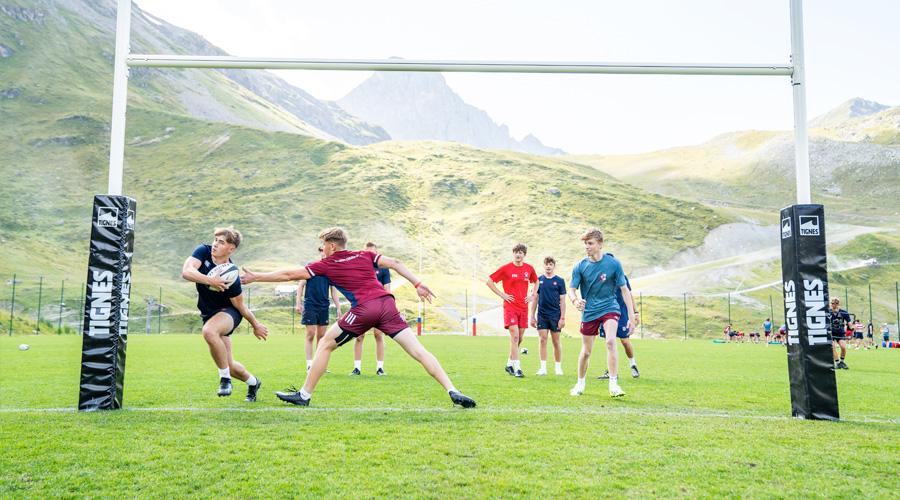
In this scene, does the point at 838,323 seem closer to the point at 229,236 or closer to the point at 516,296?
the point at 516,296

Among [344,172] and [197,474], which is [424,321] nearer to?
[197,474]

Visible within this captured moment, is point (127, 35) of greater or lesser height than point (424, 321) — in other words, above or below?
above

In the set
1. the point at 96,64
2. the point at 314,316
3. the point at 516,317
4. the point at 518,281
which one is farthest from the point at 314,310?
the point at 96,64

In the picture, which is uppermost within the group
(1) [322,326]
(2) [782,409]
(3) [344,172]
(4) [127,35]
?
(3) [344,172]

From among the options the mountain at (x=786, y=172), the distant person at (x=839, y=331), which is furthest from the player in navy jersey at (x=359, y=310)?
the mountain at (x=786, y=172)

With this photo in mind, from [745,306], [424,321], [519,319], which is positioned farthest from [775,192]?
[519,319]

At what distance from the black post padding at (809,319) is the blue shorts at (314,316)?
7245 millimetres

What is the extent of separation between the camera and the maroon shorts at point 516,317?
444 inches

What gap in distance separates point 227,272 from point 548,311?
20.2 ft

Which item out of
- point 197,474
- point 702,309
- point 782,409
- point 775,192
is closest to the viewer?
point 197,474

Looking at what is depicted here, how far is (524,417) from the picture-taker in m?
6.28

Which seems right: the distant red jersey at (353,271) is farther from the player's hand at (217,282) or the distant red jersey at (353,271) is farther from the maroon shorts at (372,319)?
the player's hand at (217,282)

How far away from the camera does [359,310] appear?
21.8 feet

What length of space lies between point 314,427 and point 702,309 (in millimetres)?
64080
